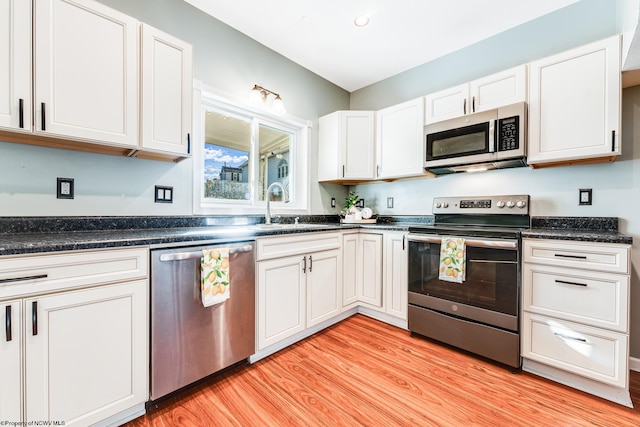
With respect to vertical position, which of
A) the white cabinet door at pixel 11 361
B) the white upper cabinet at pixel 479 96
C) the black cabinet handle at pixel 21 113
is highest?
the white upper cabinet at pixel 479 96

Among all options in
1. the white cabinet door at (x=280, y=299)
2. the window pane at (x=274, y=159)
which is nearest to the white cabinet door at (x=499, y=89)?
the window pane at (x=274, y=159)

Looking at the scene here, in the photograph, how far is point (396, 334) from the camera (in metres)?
2.40

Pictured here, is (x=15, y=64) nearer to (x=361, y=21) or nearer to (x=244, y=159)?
(x=244, y=159)

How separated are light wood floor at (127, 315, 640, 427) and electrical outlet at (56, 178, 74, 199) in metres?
1.32

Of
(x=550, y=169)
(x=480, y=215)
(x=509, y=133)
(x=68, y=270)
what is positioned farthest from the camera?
(x=480, y=215)

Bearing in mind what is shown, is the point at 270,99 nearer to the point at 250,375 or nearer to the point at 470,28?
the point at 470,28

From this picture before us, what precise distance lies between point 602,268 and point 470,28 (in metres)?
2.16

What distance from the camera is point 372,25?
2.34m

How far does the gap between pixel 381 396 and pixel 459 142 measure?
2.06 m

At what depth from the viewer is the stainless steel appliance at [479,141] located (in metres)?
2.05

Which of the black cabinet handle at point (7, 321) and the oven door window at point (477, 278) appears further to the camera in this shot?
the oven door window at point (477, 278)

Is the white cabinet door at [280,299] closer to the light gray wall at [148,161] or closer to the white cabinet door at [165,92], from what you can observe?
the light gray wall at [148,161]

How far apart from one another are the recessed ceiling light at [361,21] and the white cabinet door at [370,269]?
6.21 ft

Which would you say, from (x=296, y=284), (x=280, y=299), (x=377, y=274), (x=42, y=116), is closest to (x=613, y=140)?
(x=377, y=274)
